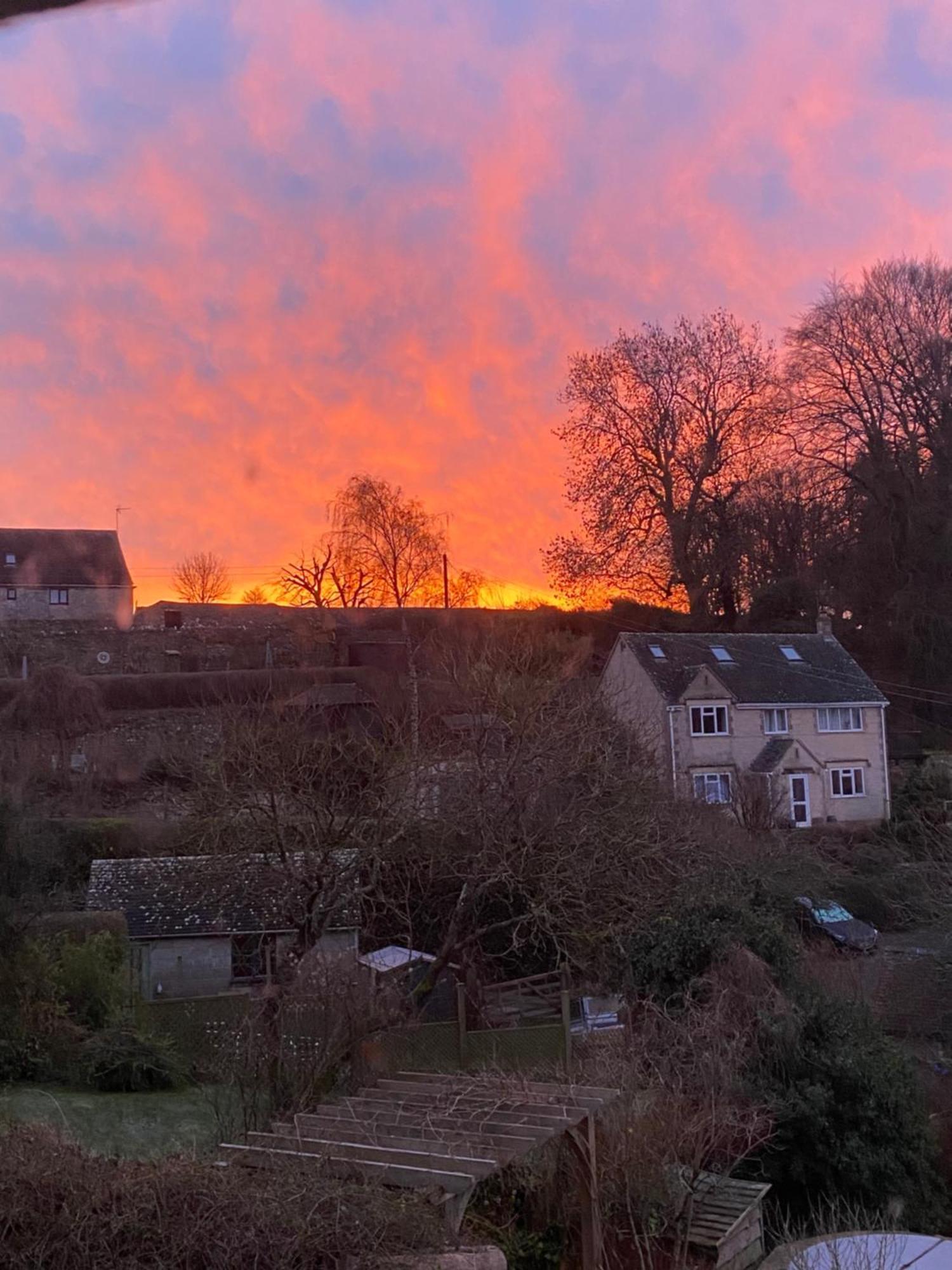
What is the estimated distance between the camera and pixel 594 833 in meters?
15.2

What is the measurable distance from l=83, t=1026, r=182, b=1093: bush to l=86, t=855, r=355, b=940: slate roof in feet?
7.89

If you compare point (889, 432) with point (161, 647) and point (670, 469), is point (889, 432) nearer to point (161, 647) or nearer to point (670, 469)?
point (670, 469)

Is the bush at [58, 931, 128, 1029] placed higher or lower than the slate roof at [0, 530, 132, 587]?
lower

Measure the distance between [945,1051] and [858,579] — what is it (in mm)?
23901

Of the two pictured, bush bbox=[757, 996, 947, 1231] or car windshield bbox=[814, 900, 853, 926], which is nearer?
bush bbox=[757, 996, 947, 1231]

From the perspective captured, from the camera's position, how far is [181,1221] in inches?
162

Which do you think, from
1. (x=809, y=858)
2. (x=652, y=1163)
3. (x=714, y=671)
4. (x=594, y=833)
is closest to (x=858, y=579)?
(x=714, y=671)

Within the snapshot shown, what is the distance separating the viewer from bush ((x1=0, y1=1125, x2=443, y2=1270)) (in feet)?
13.1

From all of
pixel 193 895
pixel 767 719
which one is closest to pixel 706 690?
pixel 767 719

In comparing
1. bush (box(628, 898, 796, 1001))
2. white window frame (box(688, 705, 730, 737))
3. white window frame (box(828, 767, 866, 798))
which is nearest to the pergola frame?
bush (box(628, 898, 796, 1001))

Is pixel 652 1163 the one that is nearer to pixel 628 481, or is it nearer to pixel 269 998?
pixel 269 998

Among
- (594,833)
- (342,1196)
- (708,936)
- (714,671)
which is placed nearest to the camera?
(342,1196)

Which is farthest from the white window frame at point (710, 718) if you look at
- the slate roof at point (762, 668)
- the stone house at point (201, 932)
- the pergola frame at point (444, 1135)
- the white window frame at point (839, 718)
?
the pergola frame at point (444, 1135)

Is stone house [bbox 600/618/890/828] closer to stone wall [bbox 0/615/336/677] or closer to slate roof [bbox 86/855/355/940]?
stone wall [bbox 0/615/336/677]
